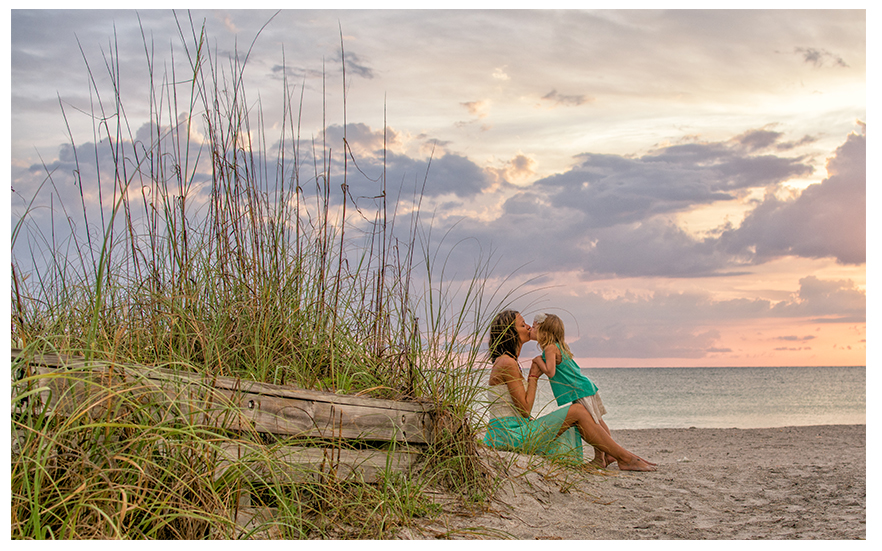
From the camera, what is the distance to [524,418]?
4.00 meters

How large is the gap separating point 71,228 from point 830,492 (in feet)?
17.1

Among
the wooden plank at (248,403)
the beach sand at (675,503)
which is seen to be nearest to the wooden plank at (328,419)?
the wooden plank at (248,403)

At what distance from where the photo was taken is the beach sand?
9.53 feet

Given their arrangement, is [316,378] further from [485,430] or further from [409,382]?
[485,430]

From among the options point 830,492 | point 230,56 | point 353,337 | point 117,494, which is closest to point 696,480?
point 830,492

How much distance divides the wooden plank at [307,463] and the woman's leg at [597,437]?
1.86 metres

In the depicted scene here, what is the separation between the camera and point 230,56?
358 centimetres

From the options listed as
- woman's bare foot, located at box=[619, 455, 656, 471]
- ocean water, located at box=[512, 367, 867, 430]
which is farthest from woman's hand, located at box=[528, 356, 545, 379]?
ocean water, located at box=[512, 367, 867, 430]

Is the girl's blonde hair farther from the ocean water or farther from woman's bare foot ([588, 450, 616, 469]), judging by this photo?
the ocean water

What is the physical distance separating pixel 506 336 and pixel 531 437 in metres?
0.77

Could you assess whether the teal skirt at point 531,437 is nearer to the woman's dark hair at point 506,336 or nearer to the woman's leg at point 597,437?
the woman's leg at point 597,437

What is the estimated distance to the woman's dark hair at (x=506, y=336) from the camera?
13.8ft

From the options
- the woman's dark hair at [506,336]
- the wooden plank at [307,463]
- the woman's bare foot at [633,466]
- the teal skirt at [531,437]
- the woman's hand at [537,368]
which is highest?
the woman's dark hair at [506,336]

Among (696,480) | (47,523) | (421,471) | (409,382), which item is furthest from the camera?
(696,480)
